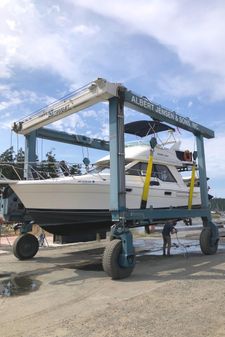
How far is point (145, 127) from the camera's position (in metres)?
15.1

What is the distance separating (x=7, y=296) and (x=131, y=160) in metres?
6.86

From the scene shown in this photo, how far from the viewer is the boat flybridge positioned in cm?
1200

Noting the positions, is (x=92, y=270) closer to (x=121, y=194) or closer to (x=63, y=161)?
(x=121, y=194)

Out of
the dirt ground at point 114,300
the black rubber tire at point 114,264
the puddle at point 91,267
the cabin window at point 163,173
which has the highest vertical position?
the cabin window at point 163,173

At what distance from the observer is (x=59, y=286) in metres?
8.95

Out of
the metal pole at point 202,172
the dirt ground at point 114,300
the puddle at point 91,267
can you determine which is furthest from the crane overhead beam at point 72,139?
the puddle at point 91,267

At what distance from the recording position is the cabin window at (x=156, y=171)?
1354cm

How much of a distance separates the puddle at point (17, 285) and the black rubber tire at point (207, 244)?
6.43 m

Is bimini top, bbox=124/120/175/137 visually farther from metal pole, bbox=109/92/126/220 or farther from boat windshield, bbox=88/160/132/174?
metal pole, bbox=109/92/126/220

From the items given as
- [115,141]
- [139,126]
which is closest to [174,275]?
[115,141]

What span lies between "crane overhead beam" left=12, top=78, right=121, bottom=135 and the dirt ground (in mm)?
4373

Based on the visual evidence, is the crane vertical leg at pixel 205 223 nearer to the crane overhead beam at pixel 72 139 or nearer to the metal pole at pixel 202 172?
the metal pole at pixel 202 172

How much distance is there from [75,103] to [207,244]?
671 cm

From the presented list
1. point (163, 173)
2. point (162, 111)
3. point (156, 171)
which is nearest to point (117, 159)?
point (162, 111)
